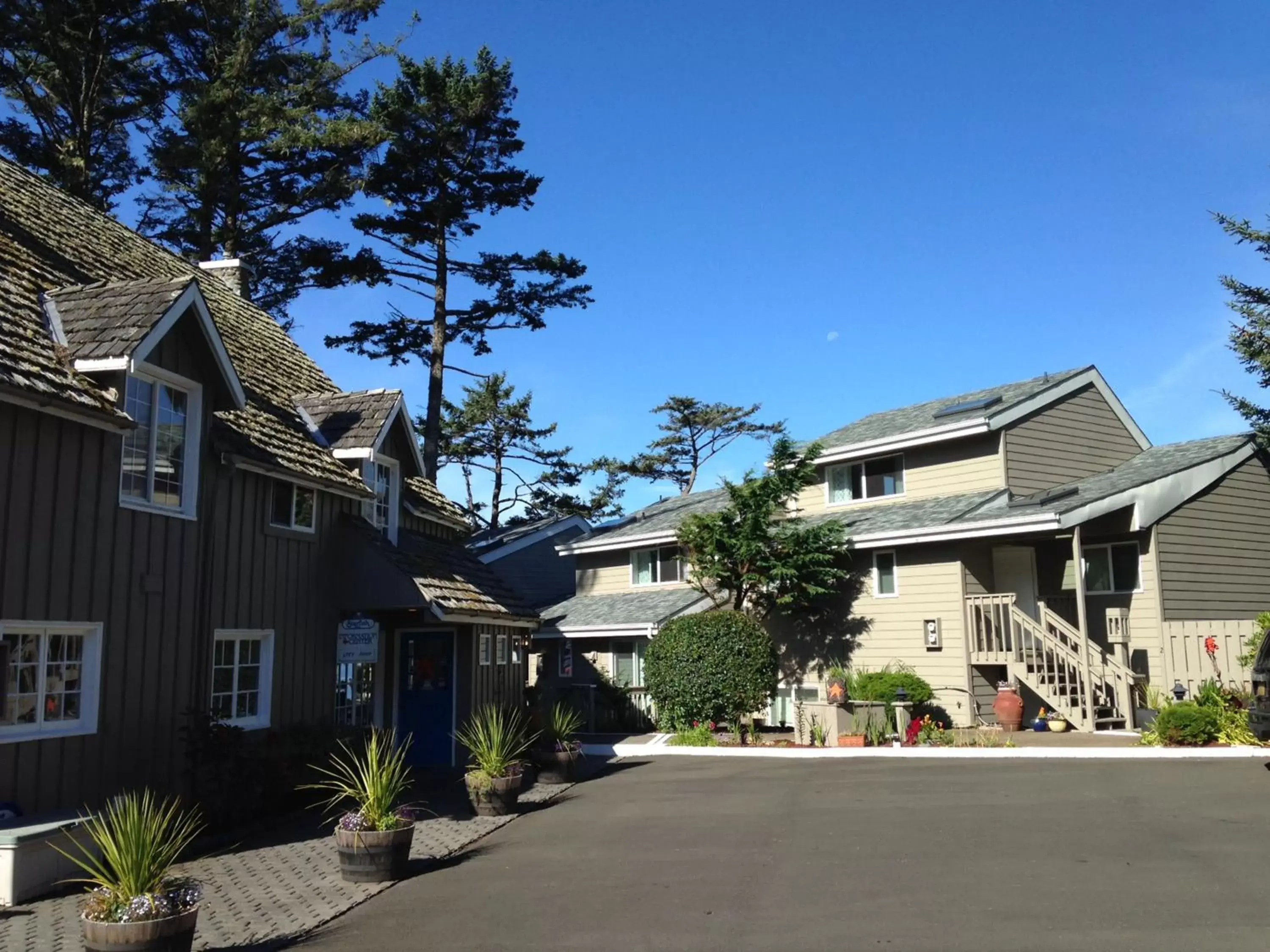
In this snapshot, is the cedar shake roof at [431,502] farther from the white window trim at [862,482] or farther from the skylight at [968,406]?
the skylight at [968,406]

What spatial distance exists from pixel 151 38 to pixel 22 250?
20188 mm

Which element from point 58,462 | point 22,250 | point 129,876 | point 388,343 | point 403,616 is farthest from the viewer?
point 388,343

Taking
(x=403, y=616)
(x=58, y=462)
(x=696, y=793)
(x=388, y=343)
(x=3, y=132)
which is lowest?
(x=696, y=793)

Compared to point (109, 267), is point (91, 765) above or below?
below

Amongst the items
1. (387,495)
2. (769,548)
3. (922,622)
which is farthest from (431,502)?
(922,622)

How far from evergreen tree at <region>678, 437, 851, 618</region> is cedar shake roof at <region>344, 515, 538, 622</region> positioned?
4.83m

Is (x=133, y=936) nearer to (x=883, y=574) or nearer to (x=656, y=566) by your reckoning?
(x=883, y=574)

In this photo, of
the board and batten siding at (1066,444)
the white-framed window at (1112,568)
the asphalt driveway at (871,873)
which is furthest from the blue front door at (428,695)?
the white-framed window at (1112,568)

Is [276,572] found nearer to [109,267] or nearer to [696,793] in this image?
[109,267]

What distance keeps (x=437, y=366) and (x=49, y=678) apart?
24692 mm

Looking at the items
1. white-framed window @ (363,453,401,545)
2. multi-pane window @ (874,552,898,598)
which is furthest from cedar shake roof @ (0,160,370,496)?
multi-pane window @ (874,552,898,598)

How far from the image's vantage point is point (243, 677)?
558 inches

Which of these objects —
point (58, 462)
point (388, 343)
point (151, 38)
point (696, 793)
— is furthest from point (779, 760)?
point (151, 38)

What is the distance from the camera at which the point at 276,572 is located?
1487 cm
